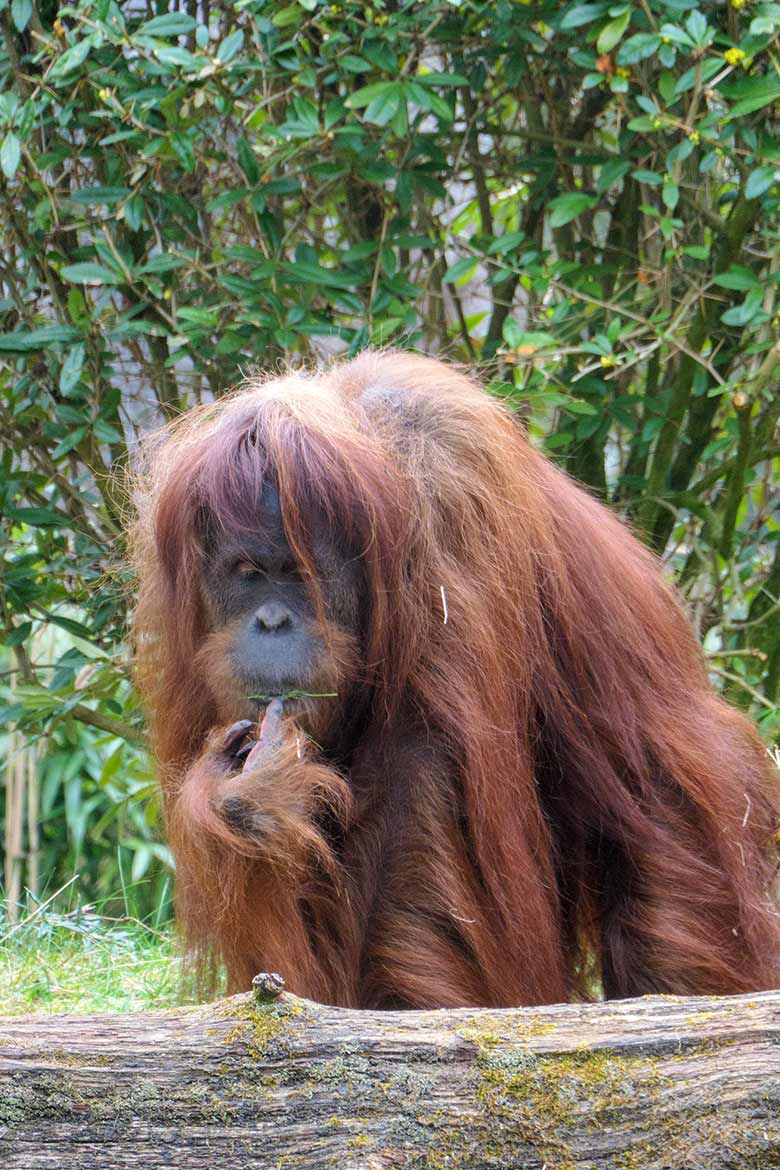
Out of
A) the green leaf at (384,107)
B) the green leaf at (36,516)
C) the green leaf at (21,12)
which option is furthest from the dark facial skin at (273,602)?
the green leaf at (21,12)

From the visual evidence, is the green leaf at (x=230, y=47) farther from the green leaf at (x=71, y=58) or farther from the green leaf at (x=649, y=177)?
the green leaf at (x=649, y=177)

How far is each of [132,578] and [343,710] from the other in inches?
28.8

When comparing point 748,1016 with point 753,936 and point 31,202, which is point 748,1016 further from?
point 31,202

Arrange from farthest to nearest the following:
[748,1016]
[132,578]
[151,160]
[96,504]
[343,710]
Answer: [96,504] → [151,160] → [132,578] → [343,710] → [748,1016]

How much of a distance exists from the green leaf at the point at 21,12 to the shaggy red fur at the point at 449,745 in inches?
54.3

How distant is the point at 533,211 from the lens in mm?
4258

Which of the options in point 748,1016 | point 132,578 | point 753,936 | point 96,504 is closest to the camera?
point 748,1016

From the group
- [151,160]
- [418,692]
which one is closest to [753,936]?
[418,692]

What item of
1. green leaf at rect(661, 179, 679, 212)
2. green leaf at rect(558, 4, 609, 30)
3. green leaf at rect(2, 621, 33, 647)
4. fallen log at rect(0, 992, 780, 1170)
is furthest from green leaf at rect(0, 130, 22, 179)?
fallen log at rect(0, 992, 780, 1170)

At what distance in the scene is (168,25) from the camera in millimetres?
3490

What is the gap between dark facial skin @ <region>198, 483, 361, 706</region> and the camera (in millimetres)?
2424

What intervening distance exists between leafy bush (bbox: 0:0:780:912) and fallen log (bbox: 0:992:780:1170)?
2.02 meters

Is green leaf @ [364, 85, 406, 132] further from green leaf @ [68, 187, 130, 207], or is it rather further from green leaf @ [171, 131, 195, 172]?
green leaf @ [68, 187, 130, 207]

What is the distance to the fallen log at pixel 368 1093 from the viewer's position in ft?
4.78
